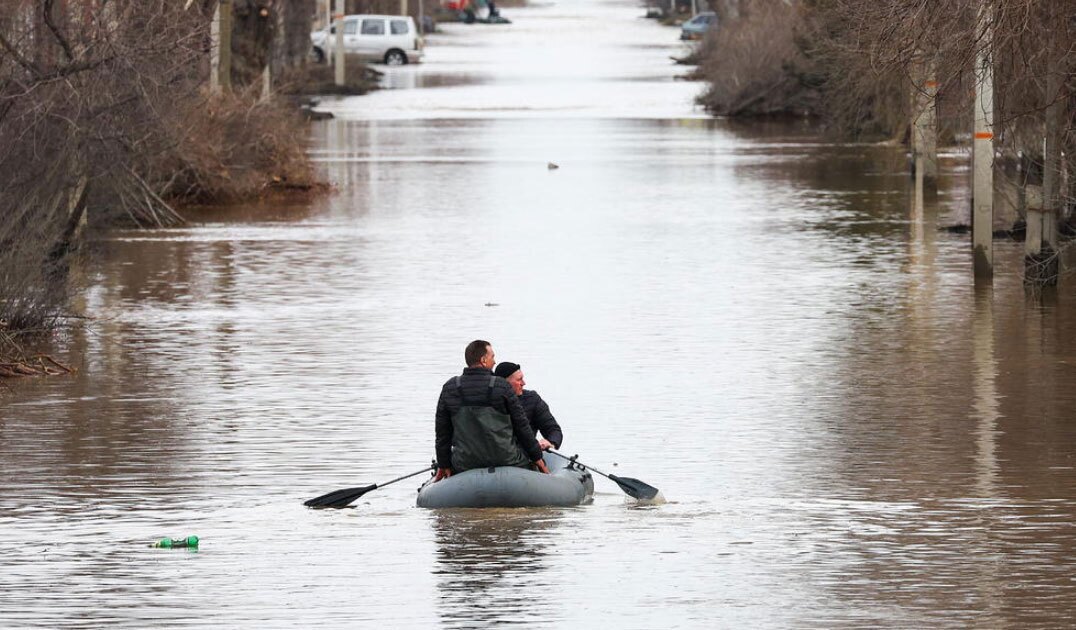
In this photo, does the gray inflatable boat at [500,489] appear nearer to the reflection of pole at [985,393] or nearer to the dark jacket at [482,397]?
the dark jacket at [482,397]

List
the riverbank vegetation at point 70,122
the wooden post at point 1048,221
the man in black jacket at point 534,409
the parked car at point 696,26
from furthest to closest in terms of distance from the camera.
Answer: the parked car at point 696,26 < the wooden post at point 1048,221 < the riverbank vegetation at point 70,122 < the man in black jacket at point 534,409

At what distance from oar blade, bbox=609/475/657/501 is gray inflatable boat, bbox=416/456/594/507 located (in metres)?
0.31

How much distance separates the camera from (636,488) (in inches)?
503

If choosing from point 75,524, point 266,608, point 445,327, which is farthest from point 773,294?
point 266,608

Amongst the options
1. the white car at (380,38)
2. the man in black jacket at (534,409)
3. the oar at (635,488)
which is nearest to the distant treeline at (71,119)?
the man in black jacket at (534,409)

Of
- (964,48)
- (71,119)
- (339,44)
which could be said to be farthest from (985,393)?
(339,44)

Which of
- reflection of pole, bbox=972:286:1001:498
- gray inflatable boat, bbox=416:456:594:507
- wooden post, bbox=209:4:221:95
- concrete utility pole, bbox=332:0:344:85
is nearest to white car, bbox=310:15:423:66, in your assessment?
concrete utility pole, bbox=332:0:344:85

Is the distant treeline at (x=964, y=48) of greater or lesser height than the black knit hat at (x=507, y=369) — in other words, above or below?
above

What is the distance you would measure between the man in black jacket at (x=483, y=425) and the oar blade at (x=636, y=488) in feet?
1.61

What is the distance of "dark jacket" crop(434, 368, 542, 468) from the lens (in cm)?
1252

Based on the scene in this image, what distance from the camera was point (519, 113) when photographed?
61000 millimetres

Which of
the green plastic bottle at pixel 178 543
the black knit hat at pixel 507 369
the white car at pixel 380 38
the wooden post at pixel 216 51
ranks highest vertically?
the white car at pixel 380 38

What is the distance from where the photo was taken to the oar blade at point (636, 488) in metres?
12.7

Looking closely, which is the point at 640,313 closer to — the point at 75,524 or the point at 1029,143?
the point at 1029,143
